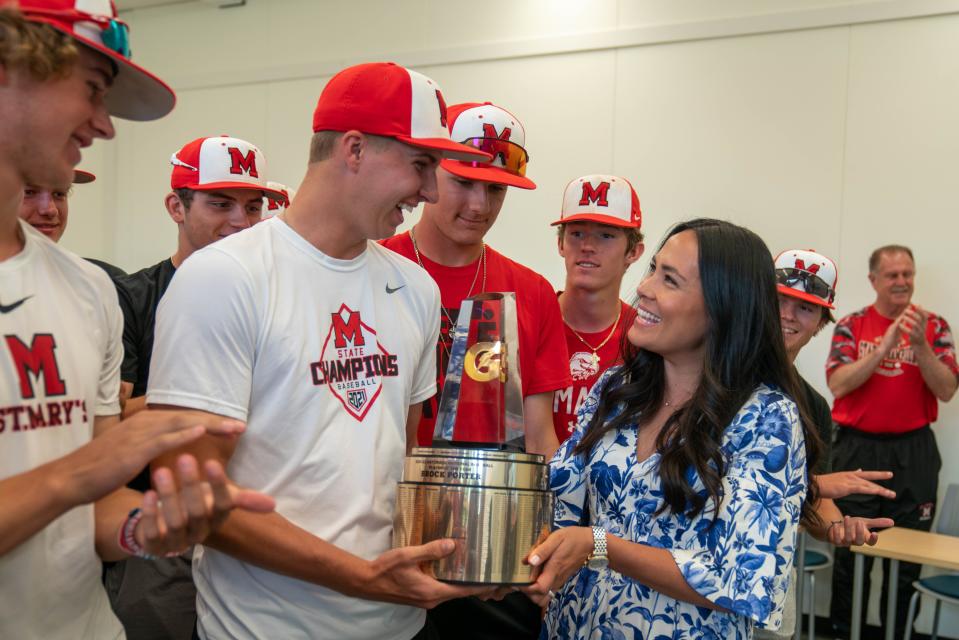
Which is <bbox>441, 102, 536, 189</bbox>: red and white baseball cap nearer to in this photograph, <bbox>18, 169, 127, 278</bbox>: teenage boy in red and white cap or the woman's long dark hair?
the woman's long dark hair

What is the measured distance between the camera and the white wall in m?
5.04

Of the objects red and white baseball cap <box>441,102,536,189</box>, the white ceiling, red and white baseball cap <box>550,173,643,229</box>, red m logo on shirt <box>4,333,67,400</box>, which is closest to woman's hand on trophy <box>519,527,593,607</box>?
red m logo on shirt <box>4,333,67,400</box>

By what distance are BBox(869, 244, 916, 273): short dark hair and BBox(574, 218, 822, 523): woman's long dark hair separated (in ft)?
11.0

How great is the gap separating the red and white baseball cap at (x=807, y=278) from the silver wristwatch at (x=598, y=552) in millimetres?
1717

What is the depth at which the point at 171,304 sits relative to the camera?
1.45 m

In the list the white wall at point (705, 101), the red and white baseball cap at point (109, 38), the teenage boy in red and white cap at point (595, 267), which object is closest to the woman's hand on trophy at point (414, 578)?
the red and white baseball cap at point (109, 38)

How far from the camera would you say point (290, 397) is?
59.2 inches

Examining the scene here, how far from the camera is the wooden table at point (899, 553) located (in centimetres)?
365

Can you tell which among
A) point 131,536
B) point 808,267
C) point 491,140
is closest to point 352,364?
point 131,536

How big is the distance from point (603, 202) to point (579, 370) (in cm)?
66

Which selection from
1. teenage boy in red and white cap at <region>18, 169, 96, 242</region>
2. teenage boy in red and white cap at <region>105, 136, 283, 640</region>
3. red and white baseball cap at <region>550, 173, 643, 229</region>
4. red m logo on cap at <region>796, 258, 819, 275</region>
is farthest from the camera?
red m logo on cap at <region>796, 258, 819, 275</region>

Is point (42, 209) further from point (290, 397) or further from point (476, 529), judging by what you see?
point (476, 529)

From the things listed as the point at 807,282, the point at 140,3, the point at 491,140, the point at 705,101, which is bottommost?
the point at 807,282

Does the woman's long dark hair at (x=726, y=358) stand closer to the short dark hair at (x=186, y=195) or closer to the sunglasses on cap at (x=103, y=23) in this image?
the sunglasses on cap at (x=103, y=23)
